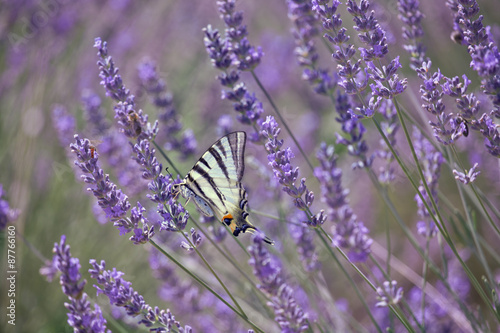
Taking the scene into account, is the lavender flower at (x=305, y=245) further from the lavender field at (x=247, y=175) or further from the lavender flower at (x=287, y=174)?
the lavender flower at (x=287, y=174)

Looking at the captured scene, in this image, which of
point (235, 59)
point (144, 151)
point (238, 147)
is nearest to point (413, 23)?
point (235, 59)

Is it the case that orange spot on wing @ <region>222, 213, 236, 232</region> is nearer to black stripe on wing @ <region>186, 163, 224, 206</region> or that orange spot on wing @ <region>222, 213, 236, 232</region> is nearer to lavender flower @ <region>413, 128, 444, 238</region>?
black stripe on wing @ <region>186, 163, 224, 206</region>

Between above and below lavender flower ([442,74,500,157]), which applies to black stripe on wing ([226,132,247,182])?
above

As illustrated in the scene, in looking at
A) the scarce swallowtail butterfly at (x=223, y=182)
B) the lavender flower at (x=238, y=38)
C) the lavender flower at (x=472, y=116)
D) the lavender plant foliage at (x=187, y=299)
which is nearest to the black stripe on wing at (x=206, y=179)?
the scarce swallowtail butterfly at (x=223, y=182)

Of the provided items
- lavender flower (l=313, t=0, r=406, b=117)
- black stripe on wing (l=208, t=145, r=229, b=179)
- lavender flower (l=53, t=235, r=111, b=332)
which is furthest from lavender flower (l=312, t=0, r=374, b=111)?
lavender flower (l=53, t=235, r=111, b=332)

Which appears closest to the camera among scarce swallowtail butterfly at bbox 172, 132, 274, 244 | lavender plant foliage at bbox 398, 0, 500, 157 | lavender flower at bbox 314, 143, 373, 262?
lavender flower at bbox 314, 143, 373, 262

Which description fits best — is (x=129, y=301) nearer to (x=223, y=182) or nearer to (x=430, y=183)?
(x=223, y=182)

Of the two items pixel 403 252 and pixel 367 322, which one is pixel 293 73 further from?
pixel 367 322
